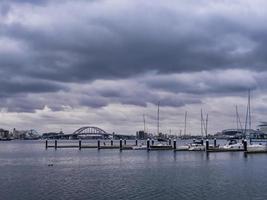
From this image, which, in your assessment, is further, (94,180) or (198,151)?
(198,151)

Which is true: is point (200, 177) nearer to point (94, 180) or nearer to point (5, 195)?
point (94, 180)

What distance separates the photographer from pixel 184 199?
50.8 m

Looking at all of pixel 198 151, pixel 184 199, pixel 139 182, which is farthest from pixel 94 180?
pixel 198 151

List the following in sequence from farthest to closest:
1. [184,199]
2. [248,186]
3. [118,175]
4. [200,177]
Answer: [118,175] → [200,177] → [248,186] → [184,199]

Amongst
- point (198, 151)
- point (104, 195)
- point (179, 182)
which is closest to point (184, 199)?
point (104, 195)

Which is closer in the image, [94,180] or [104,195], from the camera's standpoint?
[104,195]

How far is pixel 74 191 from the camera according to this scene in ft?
188

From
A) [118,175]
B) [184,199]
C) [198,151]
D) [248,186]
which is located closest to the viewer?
[184,199]

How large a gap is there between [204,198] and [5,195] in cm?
2309

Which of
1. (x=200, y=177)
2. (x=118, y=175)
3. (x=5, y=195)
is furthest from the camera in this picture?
(x=118, y=175)

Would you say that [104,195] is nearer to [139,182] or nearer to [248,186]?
[139,182]

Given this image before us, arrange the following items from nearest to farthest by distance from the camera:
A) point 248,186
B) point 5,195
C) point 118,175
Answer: point 5,195
point 248,186
point 118,175

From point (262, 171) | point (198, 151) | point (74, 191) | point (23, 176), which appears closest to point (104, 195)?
point (74, 191)

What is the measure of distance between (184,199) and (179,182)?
45.1 feet
